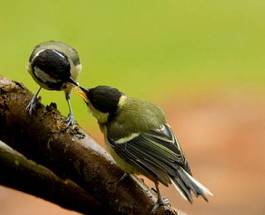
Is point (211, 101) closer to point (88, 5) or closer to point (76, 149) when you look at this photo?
point (88, 5)

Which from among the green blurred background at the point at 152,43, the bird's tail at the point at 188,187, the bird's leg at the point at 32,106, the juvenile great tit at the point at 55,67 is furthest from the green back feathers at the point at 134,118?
the green blurred background at the point at 152,43

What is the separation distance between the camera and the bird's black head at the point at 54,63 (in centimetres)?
257

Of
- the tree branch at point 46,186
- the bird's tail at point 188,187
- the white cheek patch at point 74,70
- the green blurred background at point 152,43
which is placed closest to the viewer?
the tree branch at point 46,186

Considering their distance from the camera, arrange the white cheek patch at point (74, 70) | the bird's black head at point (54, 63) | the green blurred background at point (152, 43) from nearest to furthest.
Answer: the bird's black head at point (54, 63) < the white cheek patch at point (74, 70) < the green blurred background at point (152, 43)

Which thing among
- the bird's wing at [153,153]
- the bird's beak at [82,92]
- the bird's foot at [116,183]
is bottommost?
the bird's wing at [153,153]

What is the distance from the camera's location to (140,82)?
8406 mm

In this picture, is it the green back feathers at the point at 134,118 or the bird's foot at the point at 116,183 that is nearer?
the bird's foot at the point at 116,183

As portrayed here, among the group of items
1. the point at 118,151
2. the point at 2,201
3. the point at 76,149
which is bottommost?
the point at 2,201

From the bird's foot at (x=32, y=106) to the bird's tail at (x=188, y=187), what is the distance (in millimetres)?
438

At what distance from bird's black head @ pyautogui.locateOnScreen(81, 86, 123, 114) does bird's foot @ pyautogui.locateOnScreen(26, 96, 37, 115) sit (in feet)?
0.91

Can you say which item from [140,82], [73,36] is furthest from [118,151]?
[73,36]

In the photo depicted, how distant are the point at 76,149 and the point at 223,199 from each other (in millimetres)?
4088

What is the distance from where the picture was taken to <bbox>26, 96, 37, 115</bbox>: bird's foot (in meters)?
1.98

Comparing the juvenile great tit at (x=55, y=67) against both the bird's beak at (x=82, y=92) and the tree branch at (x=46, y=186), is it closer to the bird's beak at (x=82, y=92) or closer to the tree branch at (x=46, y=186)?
the bird's beak at (x=82, y=92)
